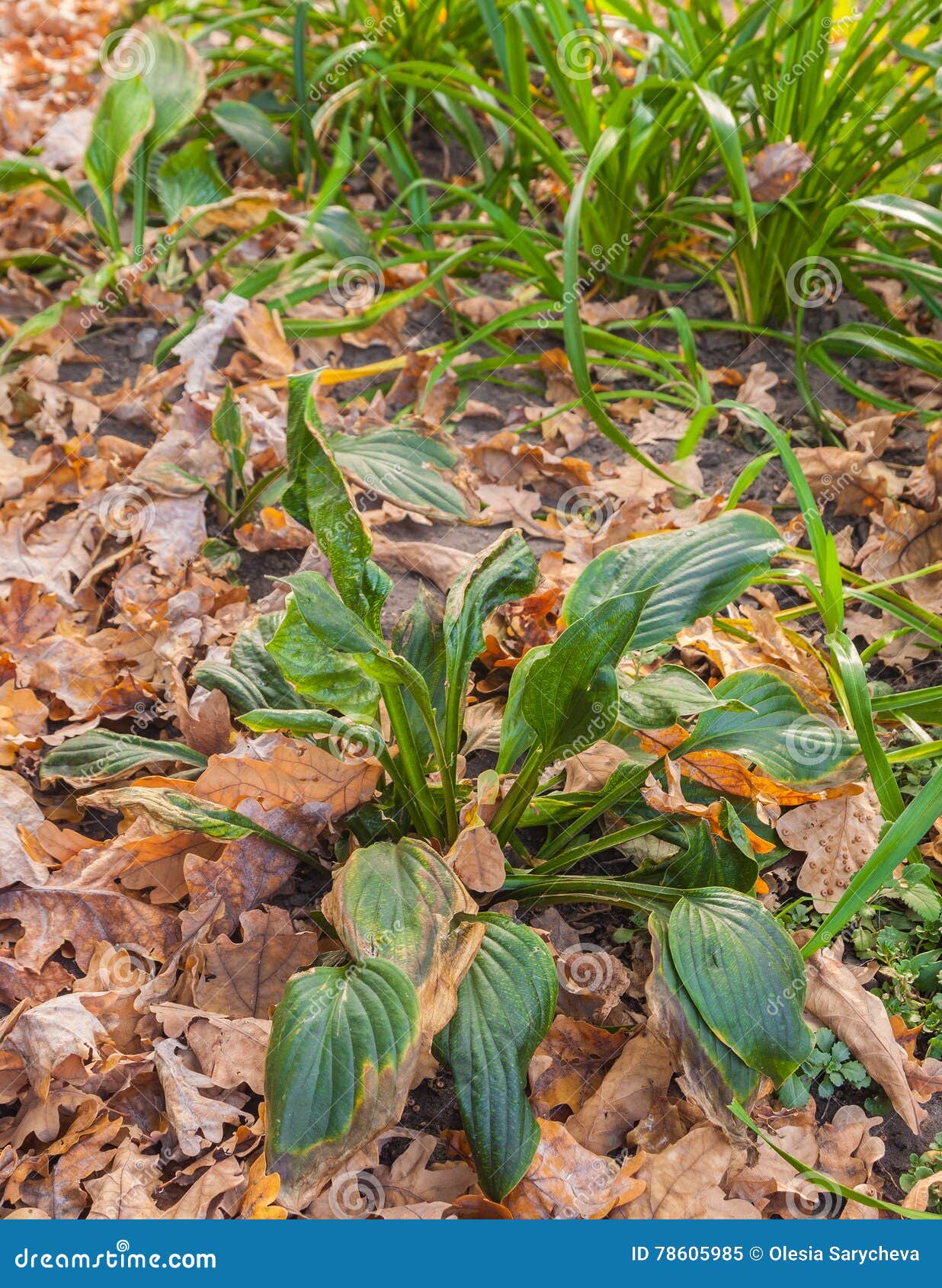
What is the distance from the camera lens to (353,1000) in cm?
123

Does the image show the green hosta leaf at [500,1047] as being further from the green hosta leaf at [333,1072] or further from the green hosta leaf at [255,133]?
the green hosta leaf at [255,133]

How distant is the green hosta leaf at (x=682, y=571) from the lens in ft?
4.94

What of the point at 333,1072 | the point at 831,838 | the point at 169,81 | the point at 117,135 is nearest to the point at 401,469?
the point at 831,838

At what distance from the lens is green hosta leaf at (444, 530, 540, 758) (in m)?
1.53

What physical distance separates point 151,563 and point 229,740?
61 centimetres

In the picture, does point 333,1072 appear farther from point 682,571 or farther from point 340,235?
point 340,235

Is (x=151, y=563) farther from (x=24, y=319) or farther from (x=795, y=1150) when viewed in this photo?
(x=795, y=1150)

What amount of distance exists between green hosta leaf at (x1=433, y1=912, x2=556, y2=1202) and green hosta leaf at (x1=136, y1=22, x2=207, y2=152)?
8.52ft

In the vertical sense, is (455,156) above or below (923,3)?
below

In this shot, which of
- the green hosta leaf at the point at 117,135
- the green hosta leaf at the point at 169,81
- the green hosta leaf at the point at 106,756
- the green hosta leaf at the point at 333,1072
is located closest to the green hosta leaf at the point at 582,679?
the green hosta leaf at the point at 333,1072

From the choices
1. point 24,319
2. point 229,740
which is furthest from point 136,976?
point 24,319

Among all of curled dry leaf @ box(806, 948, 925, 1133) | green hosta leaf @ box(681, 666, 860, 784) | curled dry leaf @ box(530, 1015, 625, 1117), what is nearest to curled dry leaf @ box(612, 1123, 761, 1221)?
curled dry leaf @ box(530, 1015, 625, 1117)

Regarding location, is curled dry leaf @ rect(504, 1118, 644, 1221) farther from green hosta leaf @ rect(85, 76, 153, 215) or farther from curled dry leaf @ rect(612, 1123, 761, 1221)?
green hosta leaf @ rect(85, 76, 153, 215)

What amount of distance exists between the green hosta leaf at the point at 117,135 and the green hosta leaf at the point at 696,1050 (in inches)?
97.9
